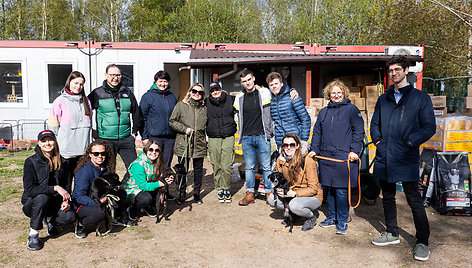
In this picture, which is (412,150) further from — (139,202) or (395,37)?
(395,37)

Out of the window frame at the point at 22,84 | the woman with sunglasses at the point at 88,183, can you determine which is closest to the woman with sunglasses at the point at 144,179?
the woman with sunglasses at the point at 88,183

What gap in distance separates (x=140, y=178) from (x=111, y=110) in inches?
37.3

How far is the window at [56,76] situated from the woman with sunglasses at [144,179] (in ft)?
25.6

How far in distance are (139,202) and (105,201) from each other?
532mm

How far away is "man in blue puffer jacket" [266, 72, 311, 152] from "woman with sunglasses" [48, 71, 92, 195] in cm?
233

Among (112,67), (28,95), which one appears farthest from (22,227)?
(28,95)

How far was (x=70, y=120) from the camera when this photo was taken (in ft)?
13.7

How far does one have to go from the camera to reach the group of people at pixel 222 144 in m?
3.40

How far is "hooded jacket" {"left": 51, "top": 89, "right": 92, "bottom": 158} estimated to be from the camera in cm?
416

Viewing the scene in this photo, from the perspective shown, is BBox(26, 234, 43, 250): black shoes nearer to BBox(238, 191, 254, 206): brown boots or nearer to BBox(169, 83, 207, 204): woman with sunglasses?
BBox(169, 83, 207, 204): woman with sunglasses

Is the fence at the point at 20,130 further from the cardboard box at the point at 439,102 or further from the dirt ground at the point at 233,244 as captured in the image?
the cardboard box at the point at 439,102

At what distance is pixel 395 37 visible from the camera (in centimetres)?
2277

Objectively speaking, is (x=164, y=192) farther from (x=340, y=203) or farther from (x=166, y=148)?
(x=340, y=203)

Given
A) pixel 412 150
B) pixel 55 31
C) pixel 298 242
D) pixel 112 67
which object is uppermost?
pixel 55 31
